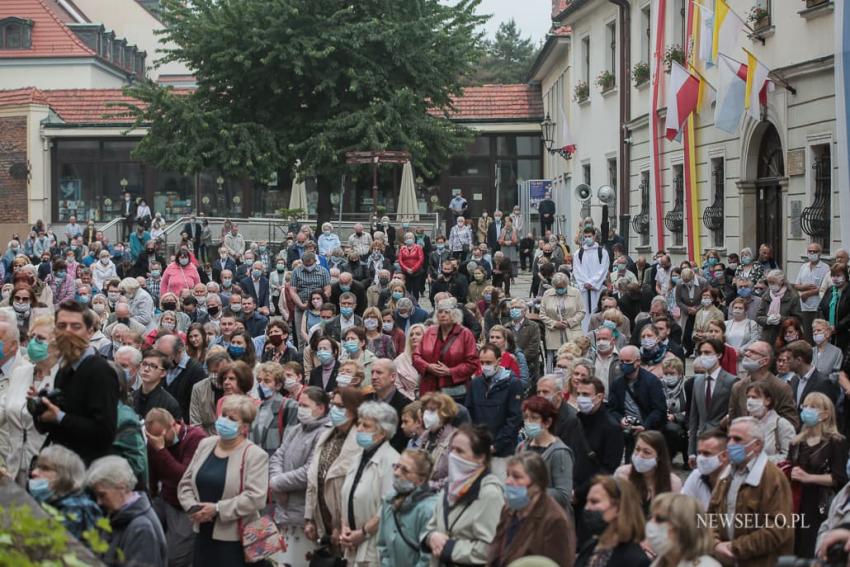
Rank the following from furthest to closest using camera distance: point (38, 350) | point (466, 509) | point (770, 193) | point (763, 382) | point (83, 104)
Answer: point (83, 104), point (770, 193), point (763, 382), point (38, 350), point (466, 509)

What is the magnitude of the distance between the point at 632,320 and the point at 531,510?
13.8 m

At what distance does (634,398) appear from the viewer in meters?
12.1

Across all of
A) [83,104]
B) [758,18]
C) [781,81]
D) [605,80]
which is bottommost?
[781,81]

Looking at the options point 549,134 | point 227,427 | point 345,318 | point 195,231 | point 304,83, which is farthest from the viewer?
point 549,134

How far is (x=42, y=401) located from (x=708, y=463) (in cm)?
399

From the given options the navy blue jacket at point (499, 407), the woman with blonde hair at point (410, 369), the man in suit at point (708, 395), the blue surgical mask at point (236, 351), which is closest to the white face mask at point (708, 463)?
the navy blue jacket at point (499, 407)

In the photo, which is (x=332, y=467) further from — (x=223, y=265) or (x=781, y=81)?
(x=223, y=265)

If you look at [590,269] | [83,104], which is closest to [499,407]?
[590,269]

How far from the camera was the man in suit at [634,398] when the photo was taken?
39.2 ft

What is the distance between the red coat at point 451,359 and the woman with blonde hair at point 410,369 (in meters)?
0.18

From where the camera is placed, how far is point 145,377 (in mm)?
11422

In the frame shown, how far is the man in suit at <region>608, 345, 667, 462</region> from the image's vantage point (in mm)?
11961

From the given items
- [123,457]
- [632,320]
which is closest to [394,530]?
[123,457]

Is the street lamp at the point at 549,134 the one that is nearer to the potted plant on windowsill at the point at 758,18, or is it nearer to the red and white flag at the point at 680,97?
the red and white flag at the point at 680,97
